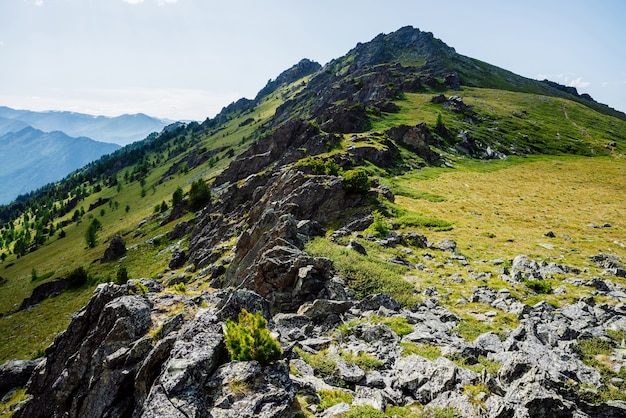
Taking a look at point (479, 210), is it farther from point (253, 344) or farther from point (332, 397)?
point (253, 344)

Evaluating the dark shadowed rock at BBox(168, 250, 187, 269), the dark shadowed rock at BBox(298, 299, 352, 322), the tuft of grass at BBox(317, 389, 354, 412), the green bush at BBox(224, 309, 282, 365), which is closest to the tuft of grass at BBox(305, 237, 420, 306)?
the dark shadowed rock at BBox(298, 299, 352, 322)

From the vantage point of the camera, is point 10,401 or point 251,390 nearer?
point 251,390

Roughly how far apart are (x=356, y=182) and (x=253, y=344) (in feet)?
A: 97.8

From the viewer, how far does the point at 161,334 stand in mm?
16391

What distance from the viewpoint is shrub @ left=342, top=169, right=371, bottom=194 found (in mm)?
39906

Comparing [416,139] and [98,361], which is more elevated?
[416,139]

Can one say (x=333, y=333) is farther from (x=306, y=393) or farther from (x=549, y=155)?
(x=549, y=155)

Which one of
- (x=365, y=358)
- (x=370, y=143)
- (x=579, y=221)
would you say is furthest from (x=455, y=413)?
(x=370, y=143)

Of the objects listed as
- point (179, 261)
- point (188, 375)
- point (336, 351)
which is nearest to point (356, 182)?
point (336, 351)

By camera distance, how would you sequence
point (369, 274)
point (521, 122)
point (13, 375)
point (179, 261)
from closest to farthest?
point (369, 274) < point (13, 375) < point (179, 261) < point (521, 122)

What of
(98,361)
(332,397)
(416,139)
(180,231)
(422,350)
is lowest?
(180,231)

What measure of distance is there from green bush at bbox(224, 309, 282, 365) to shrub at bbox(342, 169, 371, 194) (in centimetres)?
2897

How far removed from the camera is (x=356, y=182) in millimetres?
39875

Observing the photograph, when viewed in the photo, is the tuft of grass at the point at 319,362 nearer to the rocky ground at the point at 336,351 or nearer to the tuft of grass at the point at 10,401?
the rocky ground at the point at 336,351
